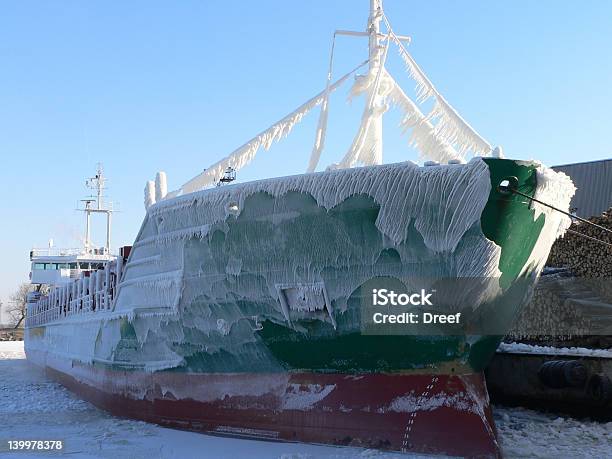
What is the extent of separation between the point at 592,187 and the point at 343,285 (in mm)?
11569

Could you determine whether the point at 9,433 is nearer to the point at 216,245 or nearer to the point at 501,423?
the point at 216,245

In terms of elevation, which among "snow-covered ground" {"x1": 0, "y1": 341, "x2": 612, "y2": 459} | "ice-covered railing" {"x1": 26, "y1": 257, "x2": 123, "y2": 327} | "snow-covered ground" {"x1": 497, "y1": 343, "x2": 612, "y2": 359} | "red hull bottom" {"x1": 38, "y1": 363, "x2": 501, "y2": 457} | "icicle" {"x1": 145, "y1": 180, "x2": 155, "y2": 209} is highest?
"icicle" {"x1": 145, "y1": 180, "x2": 155, "y2": 209}

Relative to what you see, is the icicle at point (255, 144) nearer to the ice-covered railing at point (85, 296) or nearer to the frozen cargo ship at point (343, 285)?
the frozen cargo ship at point (343, 285)

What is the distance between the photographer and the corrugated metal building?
15961 mm

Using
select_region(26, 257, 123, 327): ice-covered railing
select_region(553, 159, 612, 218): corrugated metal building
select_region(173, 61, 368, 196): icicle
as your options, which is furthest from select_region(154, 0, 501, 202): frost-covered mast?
select_region(553, 159, 612, 218): corrugated metal building

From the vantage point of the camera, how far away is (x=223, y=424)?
318 inches

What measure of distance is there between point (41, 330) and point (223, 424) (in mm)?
13688

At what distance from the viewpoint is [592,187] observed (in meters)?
16.4

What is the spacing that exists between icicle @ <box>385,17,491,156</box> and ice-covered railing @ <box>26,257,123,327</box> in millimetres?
6003

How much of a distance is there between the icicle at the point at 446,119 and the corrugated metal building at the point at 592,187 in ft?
25.2

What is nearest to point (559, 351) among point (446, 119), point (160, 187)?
point (446, 119)

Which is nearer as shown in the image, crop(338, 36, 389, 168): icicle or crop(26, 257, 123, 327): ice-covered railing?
crop(338, 36, 389, 168): icicle

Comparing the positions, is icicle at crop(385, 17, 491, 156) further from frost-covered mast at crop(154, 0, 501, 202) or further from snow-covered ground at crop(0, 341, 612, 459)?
snow-covered ground at crop(0, 341, 612, 459)

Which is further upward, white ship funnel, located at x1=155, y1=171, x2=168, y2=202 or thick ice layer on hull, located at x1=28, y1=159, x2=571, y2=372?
white ship funnel, located at x1=155, y1=171, x2=168, y2=202
